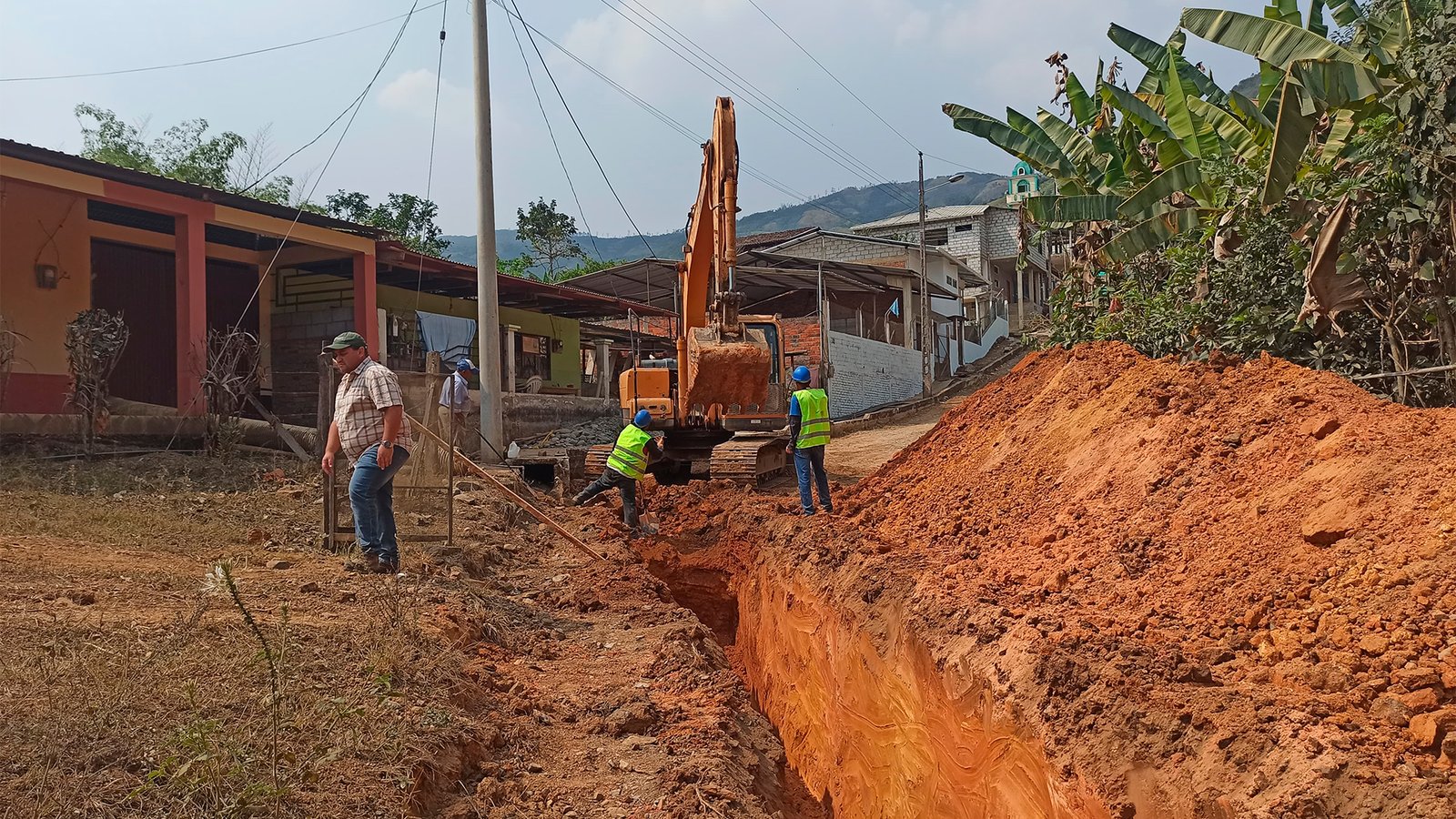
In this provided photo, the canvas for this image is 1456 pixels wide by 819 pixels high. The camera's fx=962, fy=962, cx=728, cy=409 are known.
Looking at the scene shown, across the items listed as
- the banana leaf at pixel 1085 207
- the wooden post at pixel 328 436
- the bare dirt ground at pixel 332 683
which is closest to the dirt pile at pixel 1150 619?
the bare dirt ground at pixel 332 683

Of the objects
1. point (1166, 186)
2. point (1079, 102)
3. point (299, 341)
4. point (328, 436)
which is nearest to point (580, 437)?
point (299, 341)

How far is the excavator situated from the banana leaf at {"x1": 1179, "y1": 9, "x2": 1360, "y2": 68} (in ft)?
17.8

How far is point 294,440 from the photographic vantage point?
12602 millimetres

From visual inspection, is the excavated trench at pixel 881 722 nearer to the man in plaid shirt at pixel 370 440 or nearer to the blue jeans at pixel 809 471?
the blue jeans at pixel 809 471

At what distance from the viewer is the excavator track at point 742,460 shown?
12.2m

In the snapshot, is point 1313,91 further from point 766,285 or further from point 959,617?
point 766,285

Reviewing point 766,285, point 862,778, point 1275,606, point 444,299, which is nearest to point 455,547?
point 862,778

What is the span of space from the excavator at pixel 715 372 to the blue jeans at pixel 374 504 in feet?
18.3

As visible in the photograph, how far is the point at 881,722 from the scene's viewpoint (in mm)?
5254

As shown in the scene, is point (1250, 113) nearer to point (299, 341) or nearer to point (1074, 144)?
point (1074, 144)

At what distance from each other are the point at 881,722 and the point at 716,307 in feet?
23.0

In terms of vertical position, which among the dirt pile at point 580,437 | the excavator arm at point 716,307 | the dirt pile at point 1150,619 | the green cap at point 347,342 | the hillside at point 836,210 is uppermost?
the hillside at point 836,210

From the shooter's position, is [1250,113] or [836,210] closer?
[1250,113]

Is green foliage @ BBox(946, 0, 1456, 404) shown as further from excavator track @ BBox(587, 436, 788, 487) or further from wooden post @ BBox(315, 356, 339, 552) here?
wooden post @ BBox(315, 356, 339, 552)
